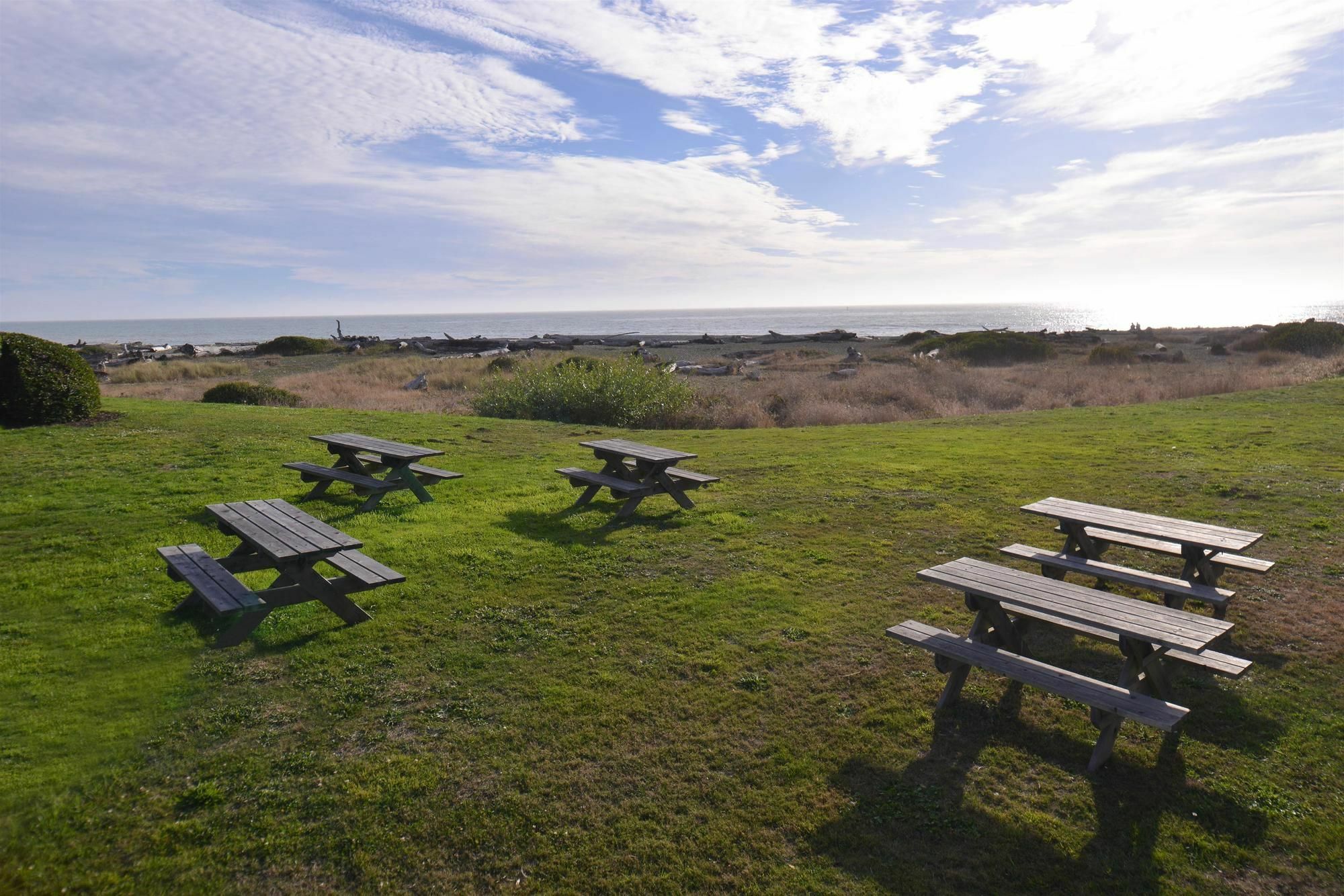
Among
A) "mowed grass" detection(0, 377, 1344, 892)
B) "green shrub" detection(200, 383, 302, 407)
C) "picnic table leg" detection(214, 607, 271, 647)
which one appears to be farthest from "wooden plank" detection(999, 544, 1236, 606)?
"green shrub" detection(200, 383, 302, 407)

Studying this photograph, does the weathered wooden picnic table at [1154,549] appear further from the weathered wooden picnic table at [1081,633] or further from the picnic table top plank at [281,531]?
the picnic table top plank at [281,531]

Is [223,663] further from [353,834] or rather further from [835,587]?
[835,587]

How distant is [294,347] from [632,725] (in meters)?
55.9

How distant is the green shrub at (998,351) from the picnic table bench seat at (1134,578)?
35.4 metres

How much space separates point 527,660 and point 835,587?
2831mm

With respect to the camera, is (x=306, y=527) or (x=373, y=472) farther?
(x=373, y=472)

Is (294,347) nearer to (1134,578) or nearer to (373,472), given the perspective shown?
(373,472)

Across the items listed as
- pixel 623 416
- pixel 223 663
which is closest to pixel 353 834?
pixel 223 663

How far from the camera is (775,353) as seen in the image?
4712 cm

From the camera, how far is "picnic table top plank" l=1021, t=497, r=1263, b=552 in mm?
5789

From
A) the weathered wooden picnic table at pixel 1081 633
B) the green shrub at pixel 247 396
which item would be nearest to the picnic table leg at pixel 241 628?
the weathered wooden picnic table at pixel 1081 633

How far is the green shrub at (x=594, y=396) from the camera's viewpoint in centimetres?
1948

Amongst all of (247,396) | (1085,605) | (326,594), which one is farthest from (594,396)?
(1085,605)

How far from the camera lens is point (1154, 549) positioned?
6.15m
